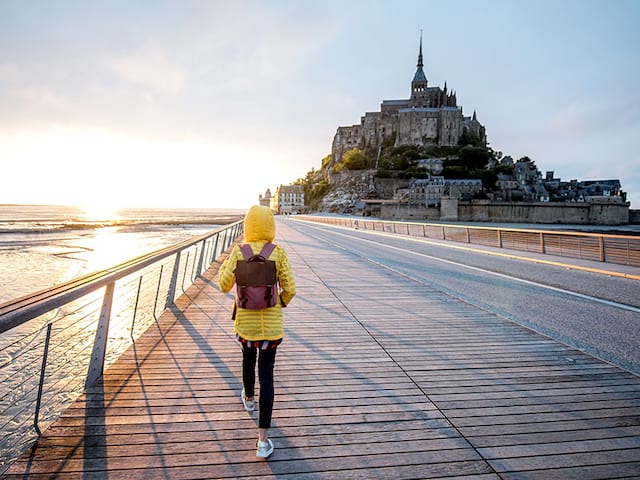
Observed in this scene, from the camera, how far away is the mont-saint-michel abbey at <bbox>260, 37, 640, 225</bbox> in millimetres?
74750

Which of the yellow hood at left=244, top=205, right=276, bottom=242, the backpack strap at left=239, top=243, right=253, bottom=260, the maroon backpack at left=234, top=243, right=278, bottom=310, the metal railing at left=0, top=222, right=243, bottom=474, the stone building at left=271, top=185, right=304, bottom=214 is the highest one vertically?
the stone building at left=271, top=185, right=304, bottom=214

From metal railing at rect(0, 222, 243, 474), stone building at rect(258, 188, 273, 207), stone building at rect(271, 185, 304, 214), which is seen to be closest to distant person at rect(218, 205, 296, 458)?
metal railing at rect(0, 222, 243, 474)

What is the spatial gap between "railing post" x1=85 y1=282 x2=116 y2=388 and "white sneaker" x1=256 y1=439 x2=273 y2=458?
74.3 inches

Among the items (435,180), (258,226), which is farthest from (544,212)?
(258,226)

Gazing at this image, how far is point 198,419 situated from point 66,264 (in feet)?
66.9

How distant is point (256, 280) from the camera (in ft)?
8.39

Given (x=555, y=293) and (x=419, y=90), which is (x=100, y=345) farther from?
(x=419, y=90)

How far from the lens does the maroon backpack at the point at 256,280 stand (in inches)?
101

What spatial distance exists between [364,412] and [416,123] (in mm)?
109617

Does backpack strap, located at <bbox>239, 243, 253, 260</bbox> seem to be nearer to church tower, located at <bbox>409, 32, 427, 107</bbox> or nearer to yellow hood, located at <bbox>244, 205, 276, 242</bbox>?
yellow hood, located at <bbox>244, 205, 276, 242</bbox>

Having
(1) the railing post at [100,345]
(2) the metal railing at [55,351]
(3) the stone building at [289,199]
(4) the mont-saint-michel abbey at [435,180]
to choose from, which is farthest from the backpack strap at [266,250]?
(3) the stone building at [289,199]

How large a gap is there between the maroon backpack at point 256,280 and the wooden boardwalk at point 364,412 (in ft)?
2.99

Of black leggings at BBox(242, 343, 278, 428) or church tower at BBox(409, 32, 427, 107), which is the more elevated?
church tower at BBox(409, 32, 427, 107)

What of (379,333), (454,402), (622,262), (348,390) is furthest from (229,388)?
(622,262)
